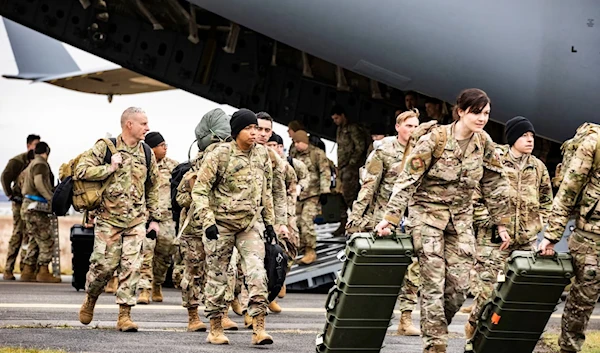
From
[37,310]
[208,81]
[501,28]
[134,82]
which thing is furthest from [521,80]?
[134,82]

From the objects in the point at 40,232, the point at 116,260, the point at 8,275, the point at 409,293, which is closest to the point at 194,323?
the point at 116,260

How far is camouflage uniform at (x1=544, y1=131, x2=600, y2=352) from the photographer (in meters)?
6.52

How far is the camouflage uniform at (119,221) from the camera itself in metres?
8.20

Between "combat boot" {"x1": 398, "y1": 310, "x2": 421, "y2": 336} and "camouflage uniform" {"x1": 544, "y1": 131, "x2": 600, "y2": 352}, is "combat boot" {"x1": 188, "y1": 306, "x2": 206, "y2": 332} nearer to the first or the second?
"combat boot" {"x1": 398, "y1": 310, "x2": 421, "y2": 336}

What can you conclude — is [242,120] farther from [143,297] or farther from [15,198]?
[15,198]

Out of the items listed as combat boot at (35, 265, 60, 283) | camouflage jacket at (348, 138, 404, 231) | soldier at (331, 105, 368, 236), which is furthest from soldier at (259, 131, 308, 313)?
combat boot at (35, 265, 60, 283)

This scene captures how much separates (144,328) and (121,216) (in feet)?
3.00

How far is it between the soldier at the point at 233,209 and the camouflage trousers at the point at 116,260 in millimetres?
756

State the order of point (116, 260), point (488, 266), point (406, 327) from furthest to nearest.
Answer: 1. point (406, 327)
2. point (116, 260)
3. point (488, 266)

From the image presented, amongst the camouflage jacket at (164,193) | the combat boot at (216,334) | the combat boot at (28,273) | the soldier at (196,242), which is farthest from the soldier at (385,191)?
the combat boot at (28,273)

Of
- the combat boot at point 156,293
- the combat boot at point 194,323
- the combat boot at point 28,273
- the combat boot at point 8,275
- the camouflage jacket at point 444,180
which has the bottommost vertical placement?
the combat boot at point 8,275

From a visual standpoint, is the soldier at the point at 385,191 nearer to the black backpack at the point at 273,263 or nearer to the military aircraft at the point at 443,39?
the black backpack at the point at 273,263

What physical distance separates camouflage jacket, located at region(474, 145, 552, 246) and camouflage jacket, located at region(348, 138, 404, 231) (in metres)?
0.87

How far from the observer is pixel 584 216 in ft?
21.7
